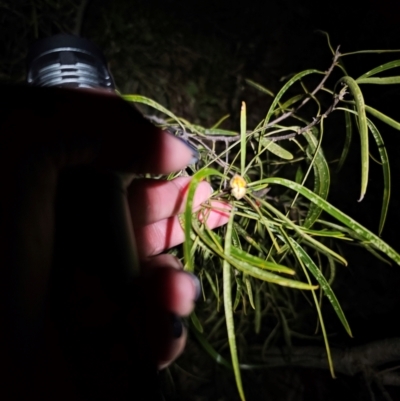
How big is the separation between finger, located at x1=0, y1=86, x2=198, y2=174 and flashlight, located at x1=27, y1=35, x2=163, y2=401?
15 millimetres

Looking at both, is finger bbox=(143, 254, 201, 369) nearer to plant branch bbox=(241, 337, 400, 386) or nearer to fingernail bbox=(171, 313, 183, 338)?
fingernail bbox=(171, 313, 183, 338)

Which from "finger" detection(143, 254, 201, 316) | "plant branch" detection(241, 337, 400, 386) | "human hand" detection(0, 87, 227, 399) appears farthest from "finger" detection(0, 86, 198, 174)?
"plant branch" detection(241, 337, 400, 386)

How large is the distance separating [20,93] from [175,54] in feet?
2.39

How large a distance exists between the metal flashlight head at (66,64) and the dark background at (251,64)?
0.43 m

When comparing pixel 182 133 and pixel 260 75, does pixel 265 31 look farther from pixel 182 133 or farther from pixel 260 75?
pixel 182 133

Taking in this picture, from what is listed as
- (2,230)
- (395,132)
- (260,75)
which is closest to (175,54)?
(260,75)

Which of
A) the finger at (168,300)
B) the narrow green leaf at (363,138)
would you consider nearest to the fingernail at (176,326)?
the finger at (168,300)

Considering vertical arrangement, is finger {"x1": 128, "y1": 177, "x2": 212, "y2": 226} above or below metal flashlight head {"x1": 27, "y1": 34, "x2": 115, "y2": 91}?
below

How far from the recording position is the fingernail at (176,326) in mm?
479

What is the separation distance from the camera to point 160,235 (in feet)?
1.87

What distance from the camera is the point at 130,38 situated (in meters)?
0.98

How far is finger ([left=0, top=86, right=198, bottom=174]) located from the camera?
1.18 feet

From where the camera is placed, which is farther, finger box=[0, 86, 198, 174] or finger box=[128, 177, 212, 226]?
finger box=[128, 177, 212, 226]

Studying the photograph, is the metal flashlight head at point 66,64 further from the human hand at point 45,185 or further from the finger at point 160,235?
the finger at point 160,235
